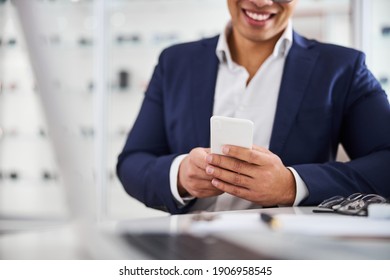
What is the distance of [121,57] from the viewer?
2.81 meters

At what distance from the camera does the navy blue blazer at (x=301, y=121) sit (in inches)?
34.8

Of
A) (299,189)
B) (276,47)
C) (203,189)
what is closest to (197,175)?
(203,189)

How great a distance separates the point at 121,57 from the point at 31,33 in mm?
2431

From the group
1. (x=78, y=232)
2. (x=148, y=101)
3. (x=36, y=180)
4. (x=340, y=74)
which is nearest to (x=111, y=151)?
(x=36, y=180)

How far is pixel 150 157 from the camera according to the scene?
97cm

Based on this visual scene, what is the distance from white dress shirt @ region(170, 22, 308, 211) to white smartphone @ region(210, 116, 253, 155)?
0.21 metres

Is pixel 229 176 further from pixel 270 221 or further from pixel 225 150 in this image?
pixel 270 221

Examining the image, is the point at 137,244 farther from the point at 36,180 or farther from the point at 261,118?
the point at 36,180

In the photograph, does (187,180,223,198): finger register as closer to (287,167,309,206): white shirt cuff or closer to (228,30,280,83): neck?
(287,167,309,206): white shirt cuff

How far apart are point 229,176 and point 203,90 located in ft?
0.82

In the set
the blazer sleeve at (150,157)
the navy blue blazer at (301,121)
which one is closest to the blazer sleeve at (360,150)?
the navy blue blazer at (301,121)

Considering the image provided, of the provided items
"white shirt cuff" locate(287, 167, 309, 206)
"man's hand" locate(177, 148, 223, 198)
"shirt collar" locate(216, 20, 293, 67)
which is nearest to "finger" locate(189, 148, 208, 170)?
"man's hand" locate(177, 148, 223, 198)

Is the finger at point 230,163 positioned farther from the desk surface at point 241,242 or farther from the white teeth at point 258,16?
the white teeth at point 258,16

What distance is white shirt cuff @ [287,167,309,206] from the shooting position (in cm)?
80
